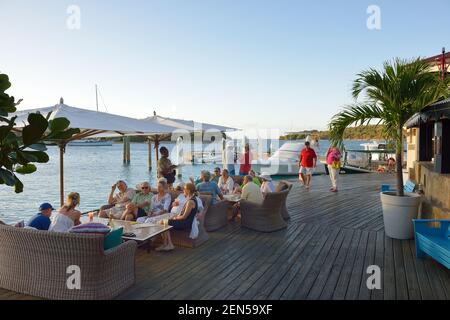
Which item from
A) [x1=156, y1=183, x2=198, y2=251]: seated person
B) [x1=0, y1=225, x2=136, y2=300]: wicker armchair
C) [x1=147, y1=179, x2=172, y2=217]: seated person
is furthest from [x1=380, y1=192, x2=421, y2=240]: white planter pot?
[x1=0, y1=225, x2=136, y2=300]: wicker armchair

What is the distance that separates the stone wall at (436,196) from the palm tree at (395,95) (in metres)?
0.50

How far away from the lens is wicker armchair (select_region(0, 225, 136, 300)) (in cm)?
308

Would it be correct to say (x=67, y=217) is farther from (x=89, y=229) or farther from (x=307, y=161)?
(x=307, y=161)

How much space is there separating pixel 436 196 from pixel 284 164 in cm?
1366

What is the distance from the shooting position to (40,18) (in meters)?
4.72

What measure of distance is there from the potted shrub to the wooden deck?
44 cm

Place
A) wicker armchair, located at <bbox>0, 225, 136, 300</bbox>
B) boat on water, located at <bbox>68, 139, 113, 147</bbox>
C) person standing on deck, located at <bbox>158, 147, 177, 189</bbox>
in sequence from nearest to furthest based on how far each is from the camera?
wicker armchair, located at <bbox>0, 225, 136, 300</bbox>
person standing on deck, located at <bbox>158, 147, 177, 189</bbox>
boat on water, located at <bbox>68, 139, 113, 147</bbox>

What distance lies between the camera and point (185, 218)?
465 centimetres

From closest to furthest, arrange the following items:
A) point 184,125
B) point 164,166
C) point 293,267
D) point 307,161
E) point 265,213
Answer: point 293,267
point 265,213
point 164,166
point 184,125
point 307,161

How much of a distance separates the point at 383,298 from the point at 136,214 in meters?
3.48

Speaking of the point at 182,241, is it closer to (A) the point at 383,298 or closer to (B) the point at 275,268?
(B) the point at 275,268

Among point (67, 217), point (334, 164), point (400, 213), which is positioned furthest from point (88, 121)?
point (334, 164)

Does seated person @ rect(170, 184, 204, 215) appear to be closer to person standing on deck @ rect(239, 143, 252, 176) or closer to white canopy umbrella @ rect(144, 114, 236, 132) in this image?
white canopy umbrella @ rect(144, 114, 236, 132)
